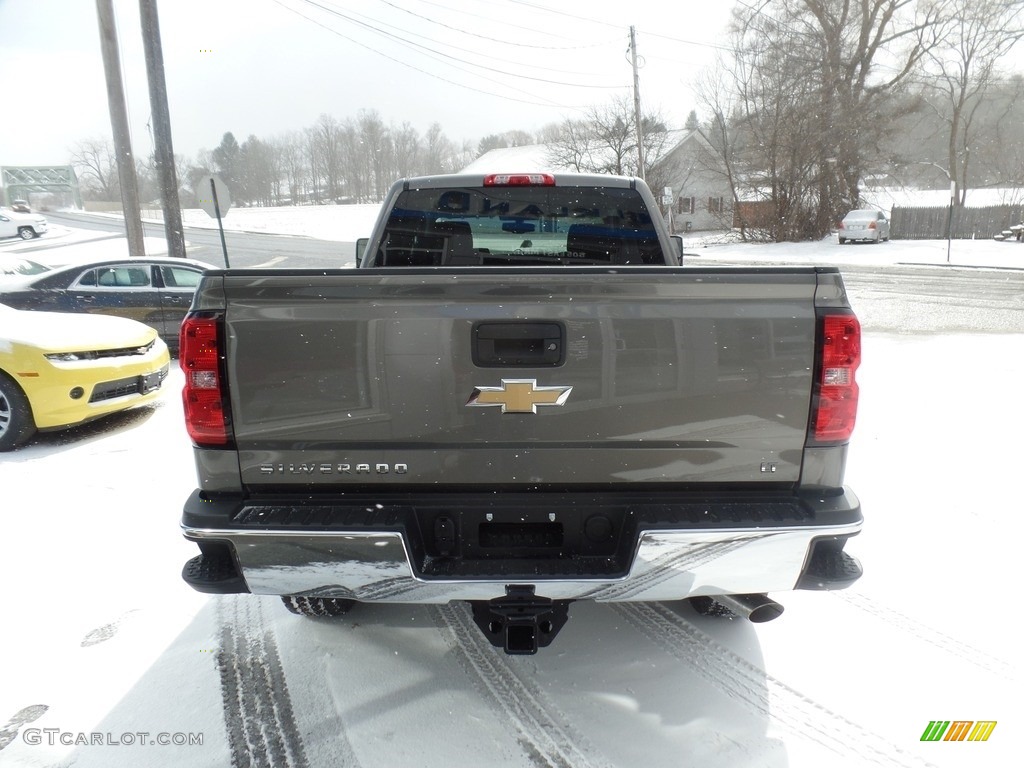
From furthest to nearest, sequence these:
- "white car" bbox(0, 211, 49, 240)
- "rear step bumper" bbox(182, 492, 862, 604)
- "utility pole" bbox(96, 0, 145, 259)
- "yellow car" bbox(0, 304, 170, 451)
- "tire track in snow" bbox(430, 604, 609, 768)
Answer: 1. "white car" bbox(0, 211, 49, 240)
2. "utility pole" bbox(96, 0, 145, 259)
3. "yellow car" bbox(0, 304, 170, 451)
4. "tire track in snow" bbox(430, 604, 609, 768)
5. "rear step bumper" bbox(182, 492, 862, 604)

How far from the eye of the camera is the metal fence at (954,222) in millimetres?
35406

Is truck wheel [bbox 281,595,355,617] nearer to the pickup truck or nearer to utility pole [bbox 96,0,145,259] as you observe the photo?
the pickup truck

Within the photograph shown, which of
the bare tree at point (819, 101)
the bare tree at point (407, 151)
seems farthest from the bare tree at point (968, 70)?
the bare tree at point (407, 151)

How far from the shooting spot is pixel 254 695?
2740 mm

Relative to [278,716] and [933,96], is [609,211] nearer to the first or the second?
[278,716]

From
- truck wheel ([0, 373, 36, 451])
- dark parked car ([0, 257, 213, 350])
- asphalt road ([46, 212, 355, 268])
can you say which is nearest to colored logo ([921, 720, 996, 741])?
truck wheel ([0, 373, 36, 451])

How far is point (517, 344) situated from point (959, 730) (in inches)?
87.4

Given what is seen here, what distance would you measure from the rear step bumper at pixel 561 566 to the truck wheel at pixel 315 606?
2.77ft

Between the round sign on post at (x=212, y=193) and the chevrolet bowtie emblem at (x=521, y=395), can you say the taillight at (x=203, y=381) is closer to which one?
the chevrolet bowtie emblem at (x=521, y=395)

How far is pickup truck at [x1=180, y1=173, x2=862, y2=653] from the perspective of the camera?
2172 mm

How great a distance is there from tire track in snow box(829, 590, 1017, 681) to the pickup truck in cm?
120

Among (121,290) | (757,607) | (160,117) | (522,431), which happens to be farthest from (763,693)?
(160,117)

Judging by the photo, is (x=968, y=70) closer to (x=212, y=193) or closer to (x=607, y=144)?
(x=607, y=144)

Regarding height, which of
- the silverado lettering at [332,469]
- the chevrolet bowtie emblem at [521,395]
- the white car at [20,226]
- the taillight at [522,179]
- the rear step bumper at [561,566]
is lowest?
the rear step bumper at [561,566]
